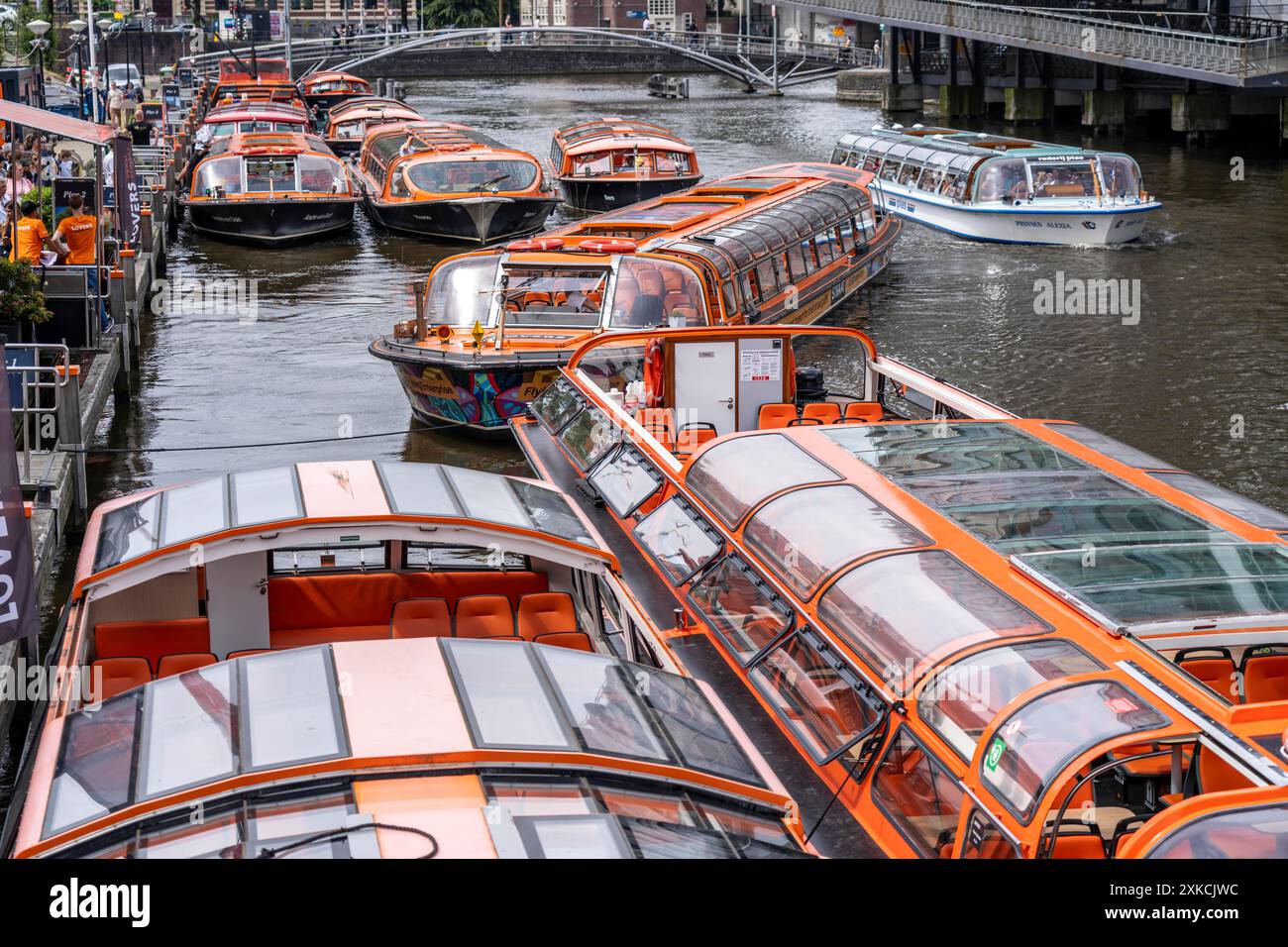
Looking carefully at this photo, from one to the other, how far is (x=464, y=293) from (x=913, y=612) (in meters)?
11.3

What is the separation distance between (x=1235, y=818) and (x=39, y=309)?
1423 centimetres

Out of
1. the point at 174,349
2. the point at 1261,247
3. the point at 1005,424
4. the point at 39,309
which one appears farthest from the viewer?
the point at 1261,247

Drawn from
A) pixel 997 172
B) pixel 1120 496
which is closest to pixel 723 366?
pixel 1120 496

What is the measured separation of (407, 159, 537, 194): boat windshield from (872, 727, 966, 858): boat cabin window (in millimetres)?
25348

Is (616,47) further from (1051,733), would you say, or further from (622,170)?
(1051,733)

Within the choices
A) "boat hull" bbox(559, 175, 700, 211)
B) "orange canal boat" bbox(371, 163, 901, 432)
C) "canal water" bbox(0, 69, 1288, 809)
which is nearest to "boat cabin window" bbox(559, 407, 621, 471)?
"orange canal boat" bbox(371, 163, 901, 432)

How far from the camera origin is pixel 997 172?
103 feet

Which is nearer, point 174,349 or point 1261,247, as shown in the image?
point 174,349

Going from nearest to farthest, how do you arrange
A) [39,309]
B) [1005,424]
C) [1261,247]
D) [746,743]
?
[746,743] < [1005,424] < [39,309] < [1261,247]

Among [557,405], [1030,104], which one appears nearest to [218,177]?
[557,405]

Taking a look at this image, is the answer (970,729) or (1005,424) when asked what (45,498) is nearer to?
(1005,424)

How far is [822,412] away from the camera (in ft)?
46.5

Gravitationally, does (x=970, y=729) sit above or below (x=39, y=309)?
below

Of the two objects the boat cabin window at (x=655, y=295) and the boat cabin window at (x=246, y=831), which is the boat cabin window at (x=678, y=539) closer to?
the boat cabin window at (x=246, y=831)
